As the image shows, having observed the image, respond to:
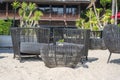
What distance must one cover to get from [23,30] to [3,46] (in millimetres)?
4188

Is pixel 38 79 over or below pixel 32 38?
below

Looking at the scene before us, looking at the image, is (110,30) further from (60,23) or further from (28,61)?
(60,23)

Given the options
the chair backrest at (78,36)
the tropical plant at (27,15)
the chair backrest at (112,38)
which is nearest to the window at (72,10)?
the tropical plant at (27,15)

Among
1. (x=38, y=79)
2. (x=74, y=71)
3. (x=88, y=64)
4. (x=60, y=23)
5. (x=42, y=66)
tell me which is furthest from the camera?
(x=60, y=23)

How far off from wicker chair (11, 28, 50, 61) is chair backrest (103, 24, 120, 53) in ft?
5.21

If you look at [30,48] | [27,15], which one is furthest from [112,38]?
[27,15]

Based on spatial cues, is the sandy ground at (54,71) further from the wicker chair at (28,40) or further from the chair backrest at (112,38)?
the chair backrest at (112,38)

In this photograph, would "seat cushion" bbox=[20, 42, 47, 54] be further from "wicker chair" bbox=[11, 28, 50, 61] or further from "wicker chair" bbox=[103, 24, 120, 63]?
"wicker chair" bbox=[103, 24, 120, 63]

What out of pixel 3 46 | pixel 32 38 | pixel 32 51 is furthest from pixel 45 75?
pixel 3 46

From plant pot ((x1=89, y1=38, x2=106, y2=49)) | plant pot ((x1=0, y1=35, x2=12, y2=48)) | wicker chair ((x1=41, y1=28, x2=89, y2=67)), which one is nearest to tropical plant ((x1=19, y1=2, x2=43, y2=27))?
plant pot ((x1=89, y1=38, x2=106, y2=49))

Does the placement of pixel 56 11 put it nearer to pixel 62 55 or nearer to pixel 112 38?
pixel 112 38

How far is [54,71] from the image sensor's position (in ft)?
26.4

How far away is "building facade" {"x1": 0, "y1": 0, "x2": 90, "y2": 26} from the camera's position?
3641cm

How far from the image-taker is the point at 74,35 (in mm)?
10344
